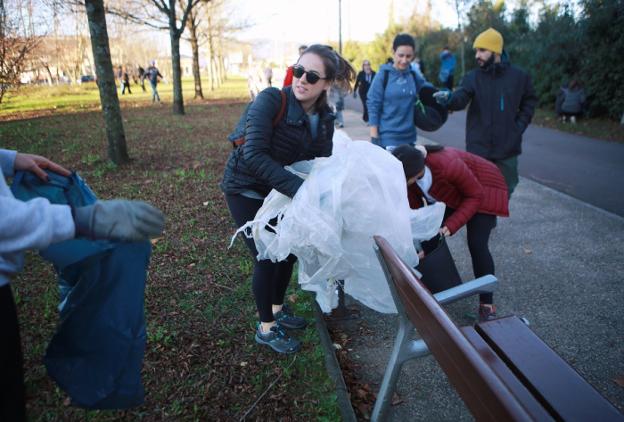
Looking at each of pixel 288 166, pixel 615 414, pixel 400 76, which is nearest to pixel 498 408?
pixel 615 414

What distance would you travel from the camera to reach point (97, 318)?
1762mm

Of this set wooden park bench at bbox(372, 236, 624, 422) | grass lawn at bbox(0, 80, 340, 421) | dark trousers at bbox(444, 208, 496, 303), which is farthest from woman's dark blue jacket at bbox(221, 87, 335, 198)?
dark trousers at bbox(444, 208, 496, 303)

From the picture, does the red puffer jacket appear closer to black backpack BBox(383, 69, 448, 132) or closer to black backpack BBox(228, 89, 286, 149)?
black backpack BBox(228, 89, 286, 149)

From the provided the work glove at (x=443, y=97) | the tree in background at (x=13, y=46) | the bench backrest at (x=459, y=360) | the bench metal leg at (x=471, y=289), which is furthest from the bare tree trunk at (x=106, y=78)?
the bench backrest at (x=459, y=360)

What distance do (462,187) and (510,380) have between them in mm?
1476

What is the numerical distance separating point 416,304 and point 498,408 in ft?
1.75

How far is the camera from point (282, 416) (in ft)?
7.20

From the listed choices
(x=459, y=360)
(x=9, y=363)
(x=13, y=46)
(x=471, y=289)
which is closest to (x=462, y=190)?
(x=471, y=289)

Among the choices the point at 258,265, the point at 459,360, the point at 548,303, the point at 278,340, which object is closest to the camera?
the point at 459,360

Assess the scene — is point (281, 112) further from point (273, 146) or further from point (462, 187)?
point (462, 187)

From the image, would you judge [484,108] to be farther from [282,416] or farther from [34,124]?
[34,124]

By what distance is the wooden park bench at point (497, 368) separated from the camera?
3.13 feet

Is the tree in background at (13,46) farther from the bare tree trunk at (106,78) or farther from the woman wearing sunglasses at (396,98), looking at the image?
the woman wearing sunglasses at (396,98)

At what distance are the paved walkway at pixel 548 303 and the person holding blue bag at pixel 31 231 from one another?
1687mm
